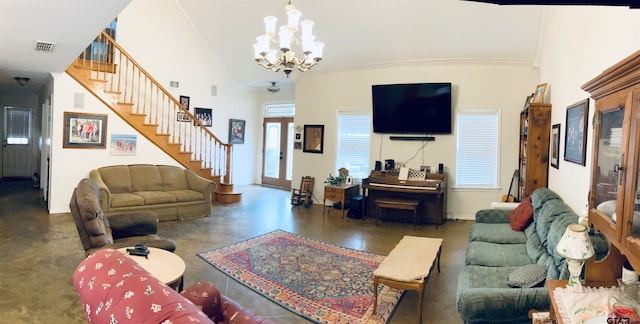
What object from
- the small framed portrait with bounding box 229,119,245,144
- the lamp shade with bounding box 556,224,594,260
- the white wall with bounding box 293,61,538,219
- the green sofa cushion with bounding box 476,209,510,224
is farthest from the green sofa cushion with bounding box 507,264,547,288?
the small framed portrait with bounding box 229,119,245,144

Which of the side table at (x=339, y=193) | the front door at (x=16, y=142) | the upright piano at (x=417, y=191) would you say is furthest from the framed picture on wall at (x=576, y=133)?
the front door at (x=16, y=142)

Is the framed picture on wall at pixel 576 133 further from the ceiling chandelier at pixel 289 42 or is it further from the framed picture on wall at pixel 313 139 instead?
the framed picture on wall at pixel 313 139

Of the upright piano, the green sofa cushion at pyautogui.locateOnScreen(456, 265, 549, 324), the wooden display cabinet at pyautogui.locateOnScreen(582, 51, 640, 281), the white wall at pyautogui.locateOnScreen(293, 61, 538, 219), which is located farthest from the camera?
the white wall at pyautogui.locateOnScreen(293, 61, 538, 219)

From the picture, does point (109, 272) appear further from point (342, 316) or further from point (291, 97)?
point (291, 97)

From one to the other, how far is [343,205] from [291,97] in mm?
4276

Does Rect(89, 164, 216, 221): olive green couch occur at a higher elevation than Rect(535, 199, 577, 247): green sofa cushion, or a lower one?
lower

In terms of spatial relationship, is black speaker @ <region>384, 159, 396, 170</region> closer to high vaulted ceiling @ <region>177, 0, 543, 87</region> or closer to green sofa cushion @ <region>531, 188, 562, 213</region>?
high vaulted ceiling @ <region>177, 0, 543, 87</region>

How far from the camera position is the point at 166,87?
827cm

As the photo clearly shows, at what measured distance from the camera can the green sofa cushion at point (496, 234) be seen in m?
3.74

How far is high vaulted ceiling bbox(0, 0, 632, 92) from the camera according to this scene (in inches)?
172

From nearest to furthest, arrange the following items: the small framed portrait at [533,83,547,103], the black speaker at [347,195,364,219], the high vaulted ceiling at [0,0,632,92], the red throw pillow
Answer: the red throw pillow → the high vaulted ceiling at [0,0,632,92] → the small framed portrait at [533,83,547,103] → the black speaker at [347,195,364,219]

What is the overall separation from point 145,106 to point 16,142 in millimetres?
5726

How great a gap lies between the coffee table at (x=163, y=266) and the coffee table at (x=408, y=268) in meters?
1.52

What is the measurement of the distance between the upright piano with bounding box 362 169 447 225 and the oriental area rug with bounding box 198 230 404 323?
1953 mm
